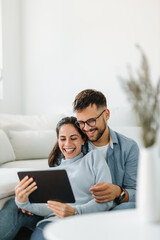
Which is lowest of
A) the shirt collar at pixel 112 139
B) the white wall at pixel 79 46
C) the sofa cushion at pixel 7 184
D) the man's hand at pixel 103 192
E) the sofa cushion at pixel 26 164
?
the sofa cushion at pixel 26 164

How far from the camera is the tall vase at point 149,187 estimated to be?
2.60 ft

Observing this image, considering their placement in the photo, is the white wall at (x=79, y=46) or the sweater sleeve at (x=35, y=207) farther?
the white wall at (x=79, y=46)

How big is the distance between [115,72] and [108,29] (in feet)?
1.43

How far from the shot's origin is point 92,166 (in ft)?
4.76

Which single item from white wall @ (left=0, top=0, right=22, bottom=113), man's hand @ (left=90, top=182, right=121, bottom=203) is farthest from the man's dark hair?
white wall @ (left=0, top=0, right=22, bottom=113)

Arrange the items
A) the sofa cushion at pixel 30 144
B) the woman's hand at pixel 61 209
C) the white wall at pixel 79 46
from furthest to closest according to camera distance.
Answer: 1. the white wall at pixel 79 46
2. the sofa cushion at pixel 30 144
3. the woman's hand at pixel 61 209

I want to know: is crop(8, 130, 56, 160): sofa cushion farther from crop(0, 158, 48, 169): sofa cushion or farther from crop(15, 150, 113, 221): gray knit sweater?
crop(15, 150, 113, 221): gray knit sweater

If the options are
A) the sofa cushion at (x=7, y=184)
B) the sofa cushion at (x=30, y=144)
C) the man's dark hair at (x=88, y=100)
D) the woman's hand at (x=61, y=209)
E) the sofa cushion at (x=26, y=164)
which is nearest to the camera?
the woman's hand at (x=61, y=209)

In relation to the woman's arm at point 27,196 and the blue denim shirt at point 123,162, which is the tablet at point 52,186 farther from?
the blue denim shirt at point 123,162

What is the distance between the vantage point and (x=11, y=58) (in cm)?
353

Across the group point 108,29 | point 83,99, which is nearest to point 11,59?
point 108,29

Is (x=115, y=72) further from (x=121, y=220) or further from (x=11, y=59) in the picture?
(x=121, y=220)

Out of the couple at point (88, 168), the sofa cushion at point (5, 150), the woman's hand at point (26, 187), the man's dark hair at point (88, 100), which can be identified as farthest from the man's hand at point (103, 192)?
the sofa cushion at point (5, 150)

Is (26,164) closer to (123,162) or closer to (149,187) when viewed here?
(123,162)
